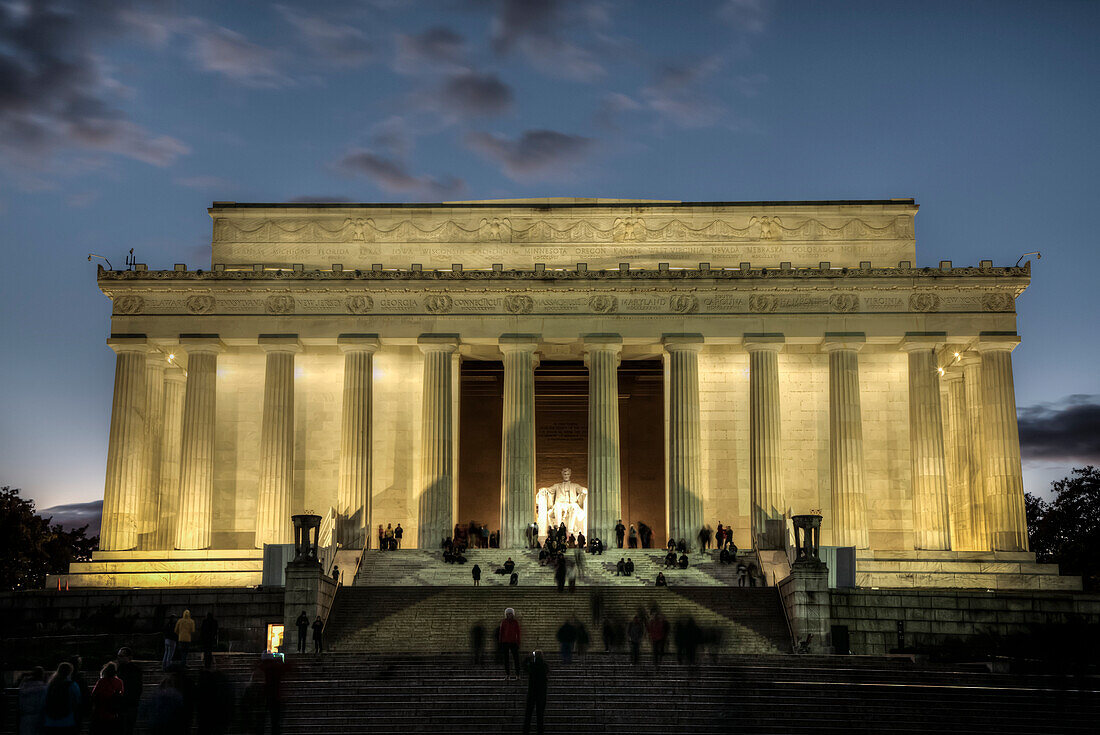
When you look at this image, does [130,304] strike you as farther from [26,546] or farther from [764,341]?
[764,341]

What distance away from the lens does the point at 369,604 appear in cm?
3862

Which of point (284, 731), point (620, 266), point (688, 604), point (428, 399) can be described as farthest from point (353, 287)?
point (284, 731)

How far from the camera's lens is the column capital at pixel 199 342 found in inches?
2016

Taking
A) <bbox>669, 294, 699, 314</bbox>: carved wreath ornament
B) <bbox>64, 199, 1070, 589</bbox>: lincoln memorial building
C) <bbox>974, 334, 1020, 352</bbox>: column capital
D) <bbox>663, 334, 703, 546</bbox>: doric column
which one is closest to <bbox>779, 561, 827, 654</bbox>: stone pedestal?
<bbox>64, 199, 1070, 589</bbox>: lincoln memorial building

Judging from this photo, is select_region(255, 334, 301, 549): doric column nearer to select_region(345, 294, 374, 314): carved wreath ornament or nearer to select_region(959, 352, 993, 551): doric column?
select_region(345, 294, 374, 314): carved wreath ornament

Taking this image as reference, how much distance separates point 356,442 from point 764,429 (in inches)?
658

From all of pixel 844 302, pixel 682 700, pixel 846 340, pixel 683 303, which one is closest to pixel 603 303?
pixel 683 303

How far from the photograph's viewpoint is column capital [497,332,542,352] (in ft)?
168

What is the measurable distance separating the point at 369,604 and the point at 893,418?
88.7ft

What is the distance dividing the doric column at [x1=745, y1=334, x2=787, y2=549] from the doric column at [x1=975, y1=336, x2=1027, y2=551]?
27.2 ft

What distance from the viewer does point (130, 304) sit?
169 feet

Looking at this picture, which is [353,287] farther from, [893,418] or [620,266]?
[893,418]

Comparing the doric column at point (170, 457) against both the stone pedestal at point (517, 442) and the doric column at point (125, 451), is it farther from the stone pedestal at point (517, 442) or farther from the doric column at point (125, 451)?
the stone pedestal at point (517, 442)

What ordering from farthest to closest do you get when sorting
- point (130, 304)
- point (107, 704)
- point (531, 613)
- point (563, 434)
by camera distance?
1. point (563, 434)
2. point (130, 304)
3. point (531, 613)
4. point (107, 704)
